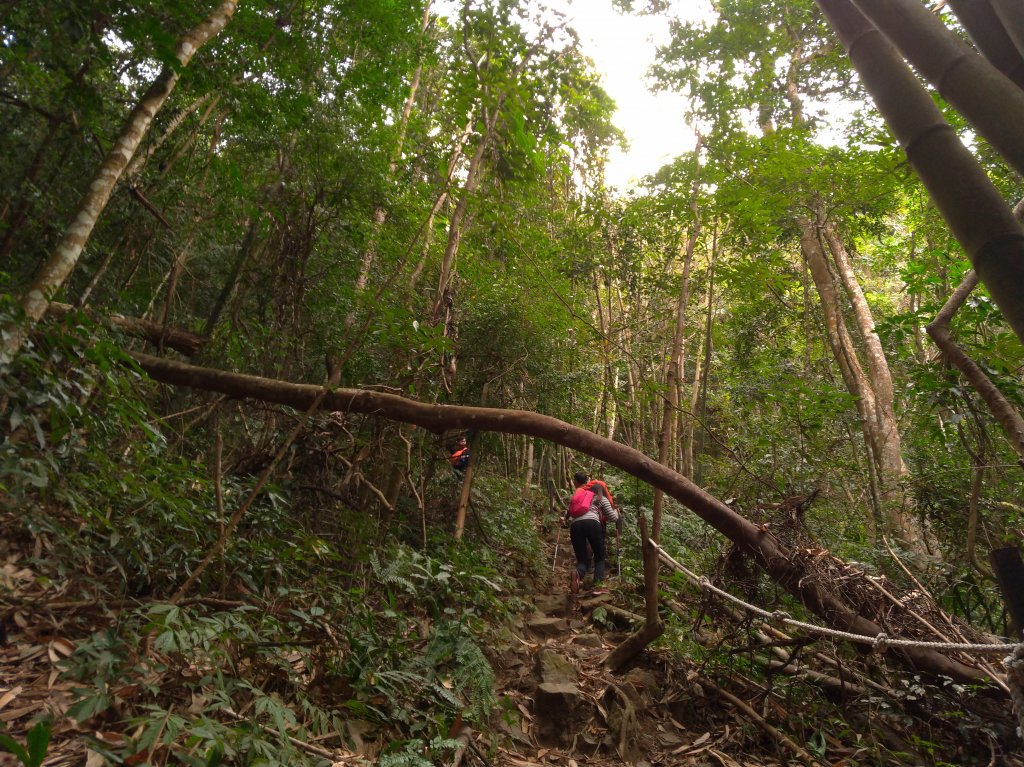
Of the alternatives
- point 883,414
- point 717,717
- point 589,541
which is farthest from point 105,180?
point 883,414

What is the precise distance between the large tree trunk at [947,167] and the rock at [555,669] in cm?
428

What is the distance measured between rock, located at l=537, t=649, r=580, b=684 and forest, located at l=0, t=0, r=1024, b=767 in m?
0.04

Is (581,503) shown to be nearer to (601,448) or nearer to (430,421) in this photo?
(601,448)

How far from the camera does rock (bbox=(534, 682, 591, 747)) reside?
160 inches

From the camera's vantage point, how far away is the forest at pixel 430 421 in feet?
7.90

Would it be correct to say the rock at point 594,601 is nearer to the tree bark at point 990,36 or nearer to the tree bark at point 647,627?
the tree bark at point 647,627

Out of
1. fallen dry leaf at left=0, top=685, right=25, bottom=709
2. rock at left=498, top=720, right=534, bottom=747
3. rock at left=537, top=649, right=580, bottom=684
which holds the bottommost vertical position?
fallen dry leaf at left=0, top=685, right=25, bottom=709

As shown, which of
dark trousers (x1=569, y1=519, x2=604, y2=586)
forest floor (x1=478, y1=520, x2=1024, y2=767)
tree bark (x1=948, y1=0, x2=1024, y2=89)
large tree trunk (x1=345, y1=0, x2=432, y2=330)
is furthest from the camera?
dark trousers (x1=569, y1=519, x2=604, y2=586)

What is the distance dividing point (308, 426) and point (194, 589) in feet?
6.84

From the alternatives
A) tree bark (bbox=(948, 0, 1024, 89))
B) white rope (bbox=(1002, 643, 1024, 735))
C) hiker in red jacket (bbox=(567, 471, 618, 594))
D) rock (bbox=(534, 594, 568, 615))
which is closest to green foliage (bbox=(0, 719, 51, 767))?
white rope (bbox=(1002, 643, 1024, 735))

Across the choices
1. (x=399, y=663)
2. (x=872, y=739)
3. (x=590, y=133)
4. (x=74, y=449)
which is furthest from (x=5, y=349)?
(x=590, y=133)

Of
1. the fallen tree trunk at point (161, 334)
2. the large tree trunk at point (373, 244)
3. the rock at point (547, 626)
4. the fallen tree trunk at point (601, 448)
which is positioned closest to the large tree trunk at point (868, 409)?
the fallen tree trunk at point (601, 448)

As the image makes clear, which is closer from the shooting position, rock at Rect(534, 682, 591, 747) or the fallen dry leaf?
the fallen dry leaf

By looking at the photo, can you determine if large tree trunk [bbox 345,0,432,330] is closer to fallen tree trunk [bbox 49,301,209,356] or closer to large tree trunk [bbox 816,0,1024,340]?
fallen tree trunk [bbox 49,301,209,356]
